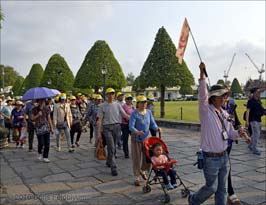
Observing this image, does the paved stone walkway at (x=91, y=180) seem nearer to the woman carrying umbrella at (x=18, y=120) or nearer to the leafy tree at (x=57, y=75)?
the woman carrying umbrella at (x=18, y=120)

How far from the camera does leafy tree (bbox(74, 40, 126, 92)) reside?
2834 centimetres

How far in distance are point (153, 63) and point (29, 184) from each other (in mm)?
14307

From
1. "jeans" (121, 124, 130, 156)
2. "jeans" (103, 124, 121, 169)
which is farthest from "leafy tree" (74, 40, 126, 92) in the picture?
"jeans" (103, 124, 121, 169)

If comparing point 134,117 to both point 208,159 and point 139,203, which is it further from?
point 208,159

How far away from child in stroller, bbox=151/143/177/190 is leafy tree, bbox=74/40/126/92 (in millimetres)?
23470

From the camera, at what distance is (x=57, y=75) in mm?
36562

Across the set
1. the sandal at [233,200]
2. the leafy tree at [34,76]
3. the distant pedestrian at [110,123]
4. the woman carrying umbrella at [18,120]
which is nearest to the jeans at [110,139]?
the distant pedestrian at [110,123]

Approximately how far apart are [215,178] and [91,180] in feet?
10.5

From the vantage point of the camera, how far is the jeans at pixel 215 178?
3.62 meters

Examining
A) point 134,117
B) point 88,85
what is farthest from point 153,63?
point 134,117

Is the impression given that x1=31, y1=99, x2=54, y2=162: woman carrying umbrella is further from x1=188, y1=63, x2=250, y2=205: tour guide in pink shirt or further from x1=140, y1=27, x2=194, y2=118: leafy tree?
x1=140, y1=27, x2=194, y2=118: leafy tree

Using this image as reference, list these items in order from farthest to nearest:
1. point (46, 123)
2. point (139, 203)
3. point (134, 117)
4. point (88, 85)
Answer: point (88, 85) → point (46, 123) → point (134, 117) → point (139, 203)

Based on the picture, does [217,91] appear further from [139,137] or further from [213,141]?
[139,137]

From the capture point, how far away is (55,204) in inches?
189
